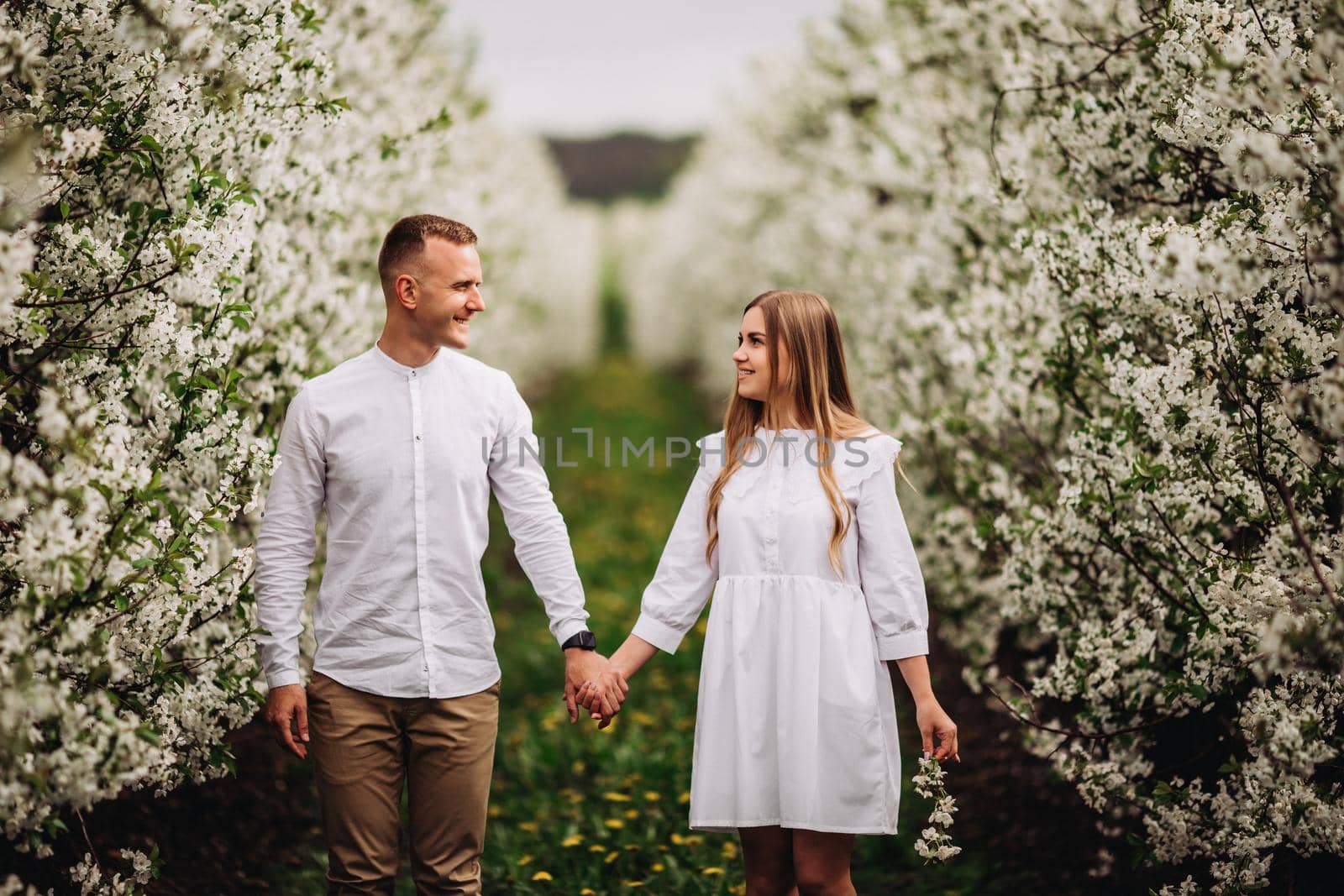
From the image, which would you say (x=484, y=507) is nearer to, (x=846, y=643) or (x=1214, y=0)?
(x=846, y=643)

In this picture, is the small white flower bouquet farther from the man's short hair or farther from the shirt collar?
the man's short hair

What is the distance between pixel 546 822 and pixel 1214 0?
4.55 meters

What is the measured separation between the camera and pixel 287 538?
3275mm

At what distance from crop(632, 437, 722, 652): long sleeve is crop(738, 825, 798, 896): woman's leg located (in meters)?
0.62

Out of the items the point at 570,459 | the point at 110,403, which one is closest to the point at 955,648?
the point at 110,403

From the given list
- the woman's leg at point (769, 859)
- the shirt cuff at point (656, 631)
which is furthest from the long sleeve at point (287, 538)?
the woman's leg at point (769, 859)

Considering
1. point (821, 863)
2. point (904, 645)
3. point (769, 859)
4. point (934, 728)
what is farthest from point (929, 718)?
point (769, 859)

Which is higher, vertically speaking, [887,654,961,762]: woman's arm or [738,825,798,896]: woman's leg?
[887,654,961,762]: woman's arm

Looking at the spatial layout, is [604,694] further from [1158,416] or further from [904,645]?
[1158,416]

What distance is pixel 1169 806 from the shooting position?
364 cm

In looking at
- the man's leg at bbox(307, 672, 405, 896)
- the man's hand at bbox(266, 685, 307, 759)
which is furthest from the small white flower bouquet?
the man's hand at bbox(266, 685, 307, 759)

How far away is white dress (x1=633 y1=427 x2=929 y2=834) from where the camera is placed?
123 inches

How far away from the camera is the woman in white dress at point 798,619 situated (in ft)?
10.3

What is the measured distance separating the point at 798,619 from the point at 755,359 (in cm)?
81
